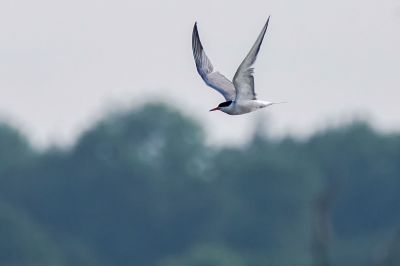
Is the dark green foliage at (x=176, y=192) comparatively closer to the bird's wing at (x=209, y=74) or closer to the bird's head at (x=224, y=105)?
the bird's wing at (x=209, y=74)

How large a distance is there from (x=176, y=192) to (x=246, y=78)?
61488mm

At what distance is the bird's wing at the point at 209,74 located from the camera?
1679cm

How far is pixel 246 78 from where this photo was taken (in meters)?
15.5

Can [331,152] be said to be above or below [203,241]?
above

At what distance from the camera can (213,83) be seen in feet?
55.9

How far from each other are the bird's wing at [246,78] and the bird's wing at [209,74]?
907mm

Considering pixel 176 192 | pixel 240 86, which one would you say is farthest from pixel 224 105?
pixel 176 192

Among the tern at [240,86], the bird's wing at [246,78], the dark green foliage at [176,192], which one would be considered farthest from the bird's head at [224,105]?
the dark green foliage at [176,192]

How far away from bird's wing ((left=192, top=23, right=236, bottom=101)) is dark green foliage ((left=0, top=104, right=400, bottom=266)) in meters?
47.1

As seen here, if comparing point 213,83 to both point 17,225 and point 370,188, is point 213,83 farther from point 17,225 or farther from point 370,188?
point 370,188

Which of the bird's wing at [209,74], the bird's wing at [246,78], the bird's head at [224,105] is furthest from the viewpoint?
the bird's wing at [209,74]

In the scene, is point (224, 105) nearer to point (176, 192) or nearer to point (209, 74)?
point (209, 74)

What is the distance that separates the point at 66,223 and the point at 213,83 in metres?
59.7

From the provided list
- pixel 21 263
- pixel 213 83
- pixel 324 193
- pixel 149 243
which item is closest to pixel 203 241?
pixel 149 243
